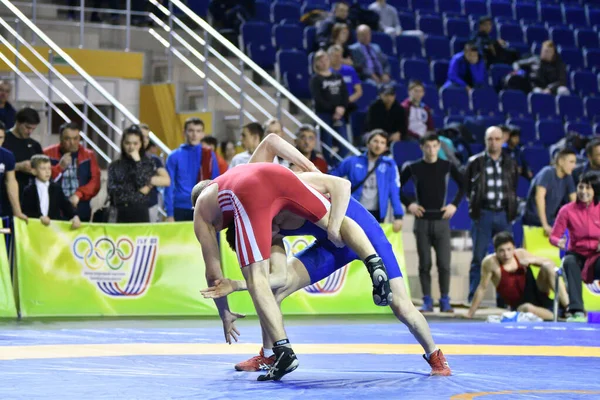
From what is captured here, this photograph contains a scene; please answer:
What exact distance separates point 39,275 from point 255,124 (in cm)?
216

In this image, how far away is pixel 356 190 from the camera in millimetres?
9906

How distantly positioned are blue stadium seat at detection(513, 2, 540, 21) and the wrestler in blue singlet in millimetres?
13487

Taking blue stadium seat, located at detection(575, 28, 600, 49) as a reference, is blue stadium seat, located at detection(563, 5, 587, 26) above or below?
above

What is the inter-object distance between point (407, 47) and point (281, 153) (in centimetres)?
1033

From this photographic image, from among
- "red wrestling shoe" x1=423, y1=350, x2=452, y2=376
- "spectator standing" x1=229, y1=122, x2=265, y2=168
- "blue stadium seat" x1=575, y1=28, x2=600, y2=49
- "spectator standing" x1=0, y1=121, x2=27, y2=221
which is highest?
"blue stadium seat" x1=575, y1=28, x2=600, y2=49

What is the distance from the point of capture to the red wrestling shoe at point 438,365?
17.0 ft

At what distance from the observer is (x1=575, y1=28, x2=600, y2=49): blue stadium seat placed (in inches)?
697

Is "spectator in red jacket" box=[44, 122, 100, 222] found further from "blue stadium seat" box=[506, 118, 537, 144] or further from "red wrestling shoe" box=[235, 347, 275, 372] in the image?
"blue stadium seat" box=[506, 118, 537, 144]

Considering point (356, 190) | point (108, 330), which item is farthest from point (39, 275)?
point (356, 190)

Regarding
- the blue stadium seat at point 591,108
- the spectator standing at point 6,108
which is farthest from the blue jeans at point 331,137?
the blue stadium seat at point 591,108

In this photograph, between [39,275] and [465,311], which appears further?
[465,311]

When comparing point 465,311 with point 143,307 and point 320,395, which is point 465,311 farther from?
point 320,395

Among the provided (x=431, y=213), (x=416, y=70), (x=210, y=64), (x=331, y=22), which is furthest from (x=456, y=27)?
(x=431, y=213)

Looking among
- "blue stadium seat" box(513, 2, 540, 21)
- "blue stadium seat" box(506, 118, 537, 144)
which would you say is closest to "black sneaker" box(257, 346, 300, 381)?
"blue stadium seat" box(506, 118, 537, 144)
